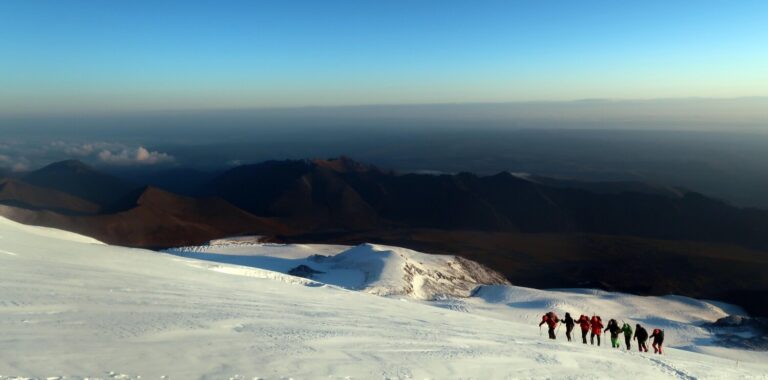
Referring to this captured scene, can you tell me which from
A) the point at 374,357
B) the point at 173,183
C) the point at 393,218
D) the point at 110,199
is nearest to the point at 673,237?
the point at 393,218

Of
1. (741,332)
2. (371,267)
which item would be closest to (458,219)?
(371,267)

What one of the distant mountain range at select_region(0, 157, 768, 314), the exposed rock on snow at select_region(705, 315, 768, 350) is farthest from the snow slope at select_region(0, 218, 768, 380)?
the distant mountain range at select_region(0, 157, 768, 314)

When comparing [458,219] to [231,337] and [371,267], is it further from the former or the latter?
[231,337]

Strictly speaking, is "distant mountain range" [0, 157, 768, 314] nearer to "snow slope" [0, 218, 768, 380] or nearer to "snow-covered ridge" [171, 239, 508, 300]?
"snow-covered ridge" [171, 239, 508, 300]

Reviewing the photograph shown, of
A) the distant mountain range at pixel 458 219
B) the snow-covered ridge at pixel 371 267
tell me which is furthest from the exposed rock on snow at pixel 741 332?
the snow-covered ridge at pixel 371 267

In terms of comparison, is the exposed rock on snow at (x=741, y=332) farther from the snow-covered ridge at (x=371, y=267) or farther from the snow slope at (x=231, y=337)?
the snow slope at (x=231, y=337)

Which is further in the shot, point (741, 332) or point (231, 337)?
point (741, 332)
